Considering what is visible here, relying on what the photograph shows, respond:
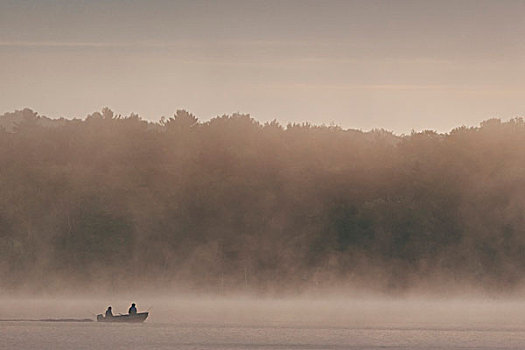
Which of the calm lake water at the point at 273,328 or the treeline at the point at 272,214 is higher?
the treeline at the point at 272,214

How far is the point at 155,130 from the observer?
151000 mm

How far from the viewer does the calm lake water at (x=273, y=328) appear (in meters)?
71.2

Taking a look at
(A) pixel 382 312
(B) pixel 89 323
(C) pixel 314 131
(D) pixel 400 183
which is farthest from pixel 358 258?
(B) pixel 89 323

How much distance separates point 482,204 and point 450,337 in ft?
194

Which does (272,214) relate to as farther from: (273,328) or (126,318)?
(273,328)

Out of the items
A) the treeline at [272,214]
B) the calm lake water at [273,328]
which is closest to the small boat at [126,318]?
the calm lake water at [273,328]

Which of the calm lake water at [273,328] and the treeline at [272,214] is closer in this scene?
the calm lake water at [273,328]

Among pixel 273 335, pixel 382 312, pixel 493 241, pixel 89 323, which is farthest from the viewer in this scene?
pixel 493 241

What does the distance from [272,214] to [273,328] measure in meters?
58.9

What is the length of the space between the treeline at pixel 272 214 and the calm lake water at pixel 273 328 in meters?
20.6

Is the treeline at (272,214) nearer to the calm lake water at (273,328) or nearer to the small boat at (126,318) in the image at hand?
the calm lake water at (273,328)

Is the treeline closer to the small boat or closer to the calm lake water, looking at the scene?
the calm lake water

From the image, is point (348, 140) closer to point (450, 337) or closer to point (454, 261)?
point (454, 261)

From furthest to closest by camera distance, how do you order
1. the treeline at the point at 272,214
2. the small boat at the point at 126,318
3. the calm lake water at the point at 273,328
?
the treeline at the point at 272,214
the small boat at the point at 126,318
the calm lake water at the point at 273,328
